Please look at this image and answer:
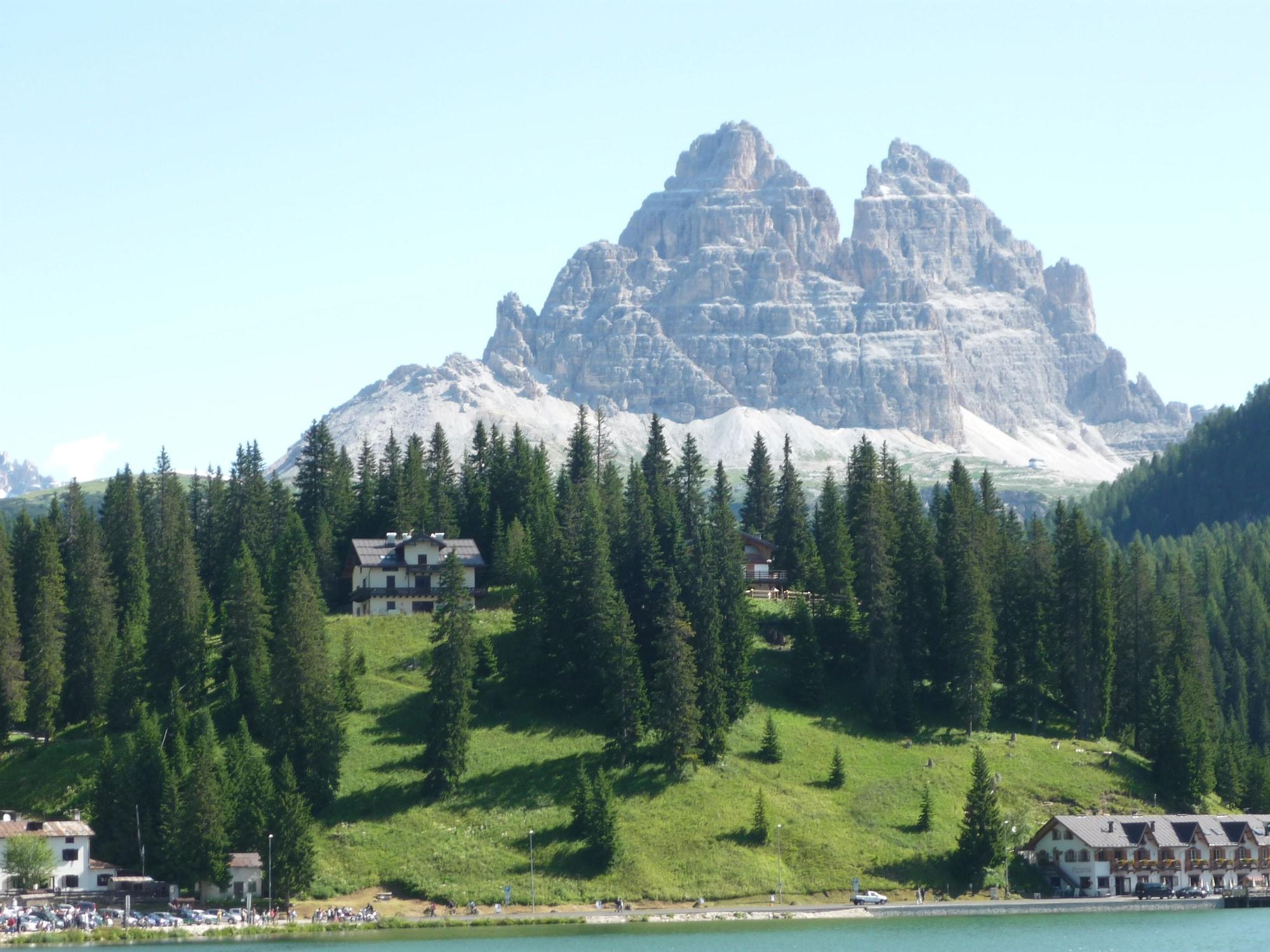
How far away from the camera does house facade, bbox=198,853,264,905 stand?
358 ft

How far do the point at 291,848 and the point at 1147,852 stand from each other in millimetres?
55435

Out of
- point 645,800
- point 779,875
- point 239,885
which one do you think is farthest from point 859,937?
point 239,885

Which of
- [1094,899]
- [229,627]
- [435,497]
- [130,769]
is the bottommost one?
[1094,899]

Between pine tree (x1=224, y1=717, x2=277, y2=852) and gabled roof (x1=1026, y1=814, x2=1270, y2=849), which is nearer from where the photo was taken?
pine tree (x1=224, y1=717, x2=277, y2=852)

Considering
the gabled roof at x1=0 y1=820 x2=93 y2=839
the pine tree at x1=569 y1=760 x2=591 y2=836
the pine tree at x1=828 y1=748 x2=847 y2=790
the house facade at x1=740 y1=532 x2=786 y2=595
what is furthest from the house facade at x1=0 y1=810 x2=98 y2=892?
the house facade at x1=740 y1=532 x2=786 y2=595

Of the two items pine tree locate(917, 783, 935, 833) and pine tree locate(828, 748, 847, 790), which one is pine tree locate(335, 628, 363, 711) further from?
pine tree locate(917, 783, 935, 833)

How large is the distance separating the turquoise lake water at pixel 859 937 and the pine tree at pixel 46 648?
117 ft

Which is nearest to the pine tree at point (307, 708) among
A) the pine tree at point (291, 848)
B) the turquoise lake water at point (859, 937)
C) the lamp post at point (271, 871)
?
the pine tree at point (291, 848)

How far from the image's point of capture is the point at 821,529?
15650 cm

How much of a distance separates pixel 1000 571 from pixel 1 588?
→ 7640 centimetres

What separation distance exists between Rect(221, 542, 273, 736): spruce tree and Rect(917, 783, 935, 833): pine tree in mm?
43939

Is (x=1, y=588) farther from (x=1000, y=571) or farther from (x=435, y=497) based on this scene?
(x=1000, y=571)

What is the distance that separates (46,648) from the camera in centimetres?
13212

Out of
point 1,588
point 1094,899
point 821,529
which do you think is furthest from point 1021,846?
point 1,588
